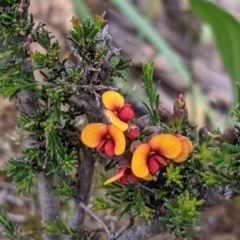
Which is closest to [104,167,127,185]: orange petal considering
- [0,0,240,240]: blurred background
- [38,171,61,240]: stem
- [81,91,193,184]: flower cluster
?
[81,91,193,184]: flower cluster

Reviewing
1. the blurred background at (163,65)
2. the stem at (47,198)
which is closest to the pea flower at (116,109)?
the stem at (47,198)

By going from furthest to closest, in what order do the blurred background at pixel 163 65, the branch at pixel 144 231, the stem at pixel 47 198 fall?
the blurred background at pixel 163 65 → the stem at pixel 47 198 → the branch at pixel 144 231

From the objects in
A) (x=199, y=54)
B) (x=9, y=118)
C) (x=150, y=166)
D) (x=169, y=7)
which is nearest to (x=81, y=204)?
(x=150, y=166)

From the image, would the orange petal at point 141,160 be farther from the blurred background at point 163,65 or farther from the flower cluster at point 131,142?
the blurred background at point 163,65

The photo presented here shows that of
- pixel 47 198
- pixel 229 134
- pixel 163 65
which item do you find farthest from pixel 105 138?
pixel 163 65

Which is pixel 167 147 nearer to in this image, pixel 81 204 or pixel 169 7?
pixel 81 204

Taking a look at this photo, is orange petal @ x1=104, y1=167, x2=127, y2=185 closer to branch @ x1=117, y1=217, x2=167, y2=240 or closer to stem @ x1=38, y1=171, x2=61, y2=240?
branch @ x1=117, y1=217, x2=167, y2=240

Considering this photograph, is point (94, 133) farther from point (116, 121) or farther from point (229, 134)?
point (229, 134)
